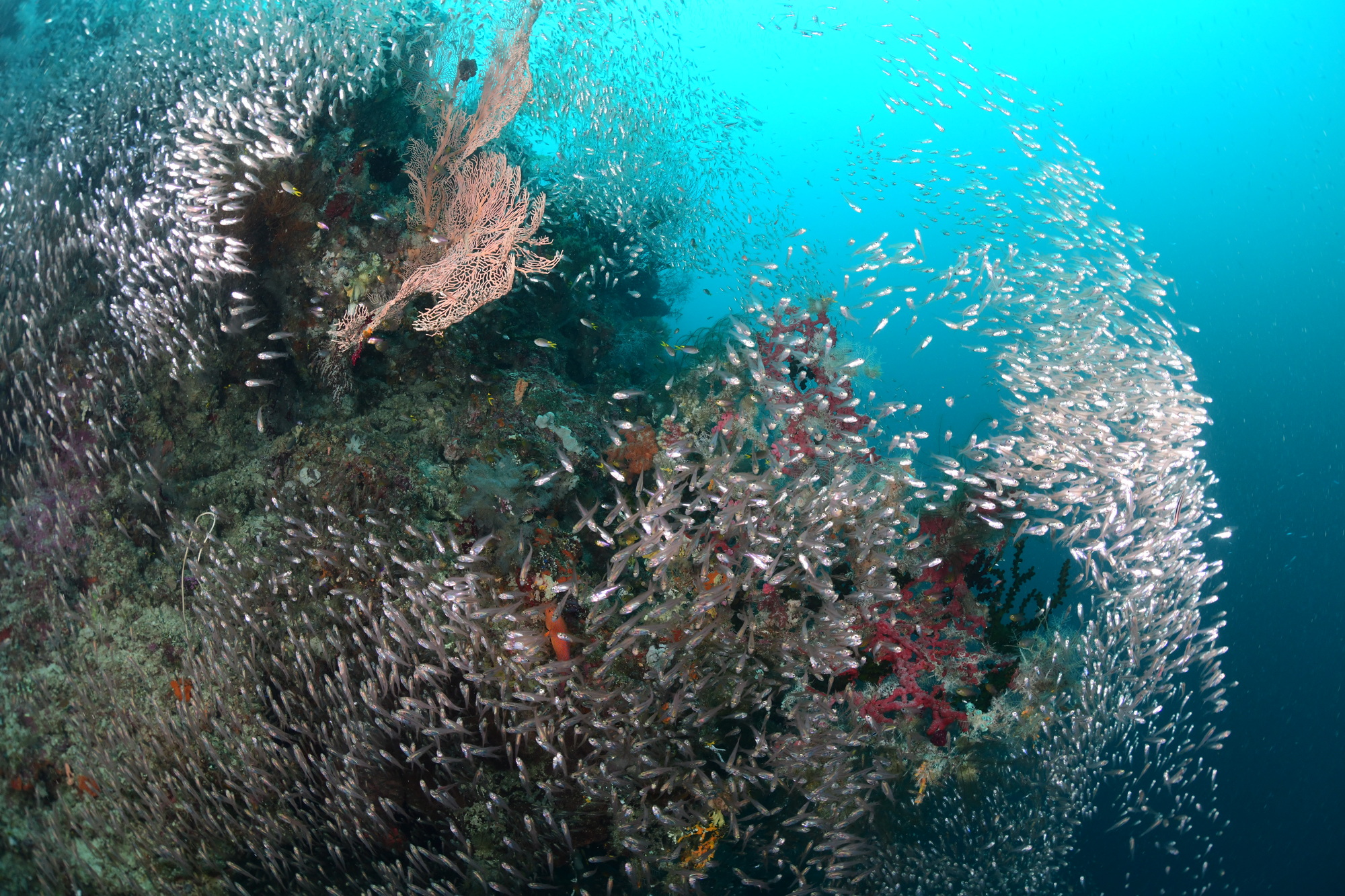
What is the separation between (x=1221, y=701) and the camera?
6.08 metres

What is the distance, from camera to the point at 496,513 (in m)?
4.42

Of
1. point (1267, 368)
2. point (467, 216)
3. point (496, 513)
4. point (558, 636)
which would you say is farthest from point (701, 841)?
point (1267, 368)

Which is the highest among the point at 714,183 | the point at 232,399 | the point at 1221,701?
the point at 714,183

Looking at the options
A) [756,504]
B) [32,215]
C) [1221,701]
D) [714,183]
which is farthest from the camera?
[714,183]

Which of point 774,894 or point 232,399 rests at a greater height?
point 232,399

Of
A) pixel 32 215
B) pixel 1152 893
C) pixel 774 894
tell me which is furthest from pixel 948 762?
pixel 1152 893

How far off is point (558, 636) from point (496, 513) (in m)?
1.15

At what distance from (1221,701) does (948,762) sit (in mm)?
3142

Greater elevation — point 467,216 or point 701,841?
point 467,216

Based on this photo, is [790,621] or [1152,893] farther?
[1152,893]

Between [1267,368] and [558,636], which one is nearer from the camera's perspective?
[558,636]

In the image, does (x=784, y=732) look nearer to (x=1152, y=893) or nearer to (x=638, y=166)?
(x=638, y=166)

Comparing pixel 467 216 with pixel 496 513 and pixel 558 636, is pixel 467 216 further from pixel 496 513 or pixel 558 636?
pixel 558 636

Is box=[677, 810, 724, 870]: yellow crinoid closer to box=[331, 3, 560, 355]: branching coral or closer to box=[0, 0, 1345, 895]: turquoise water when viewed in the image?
box=[0, 0, 1345, 895]: turquoise water
